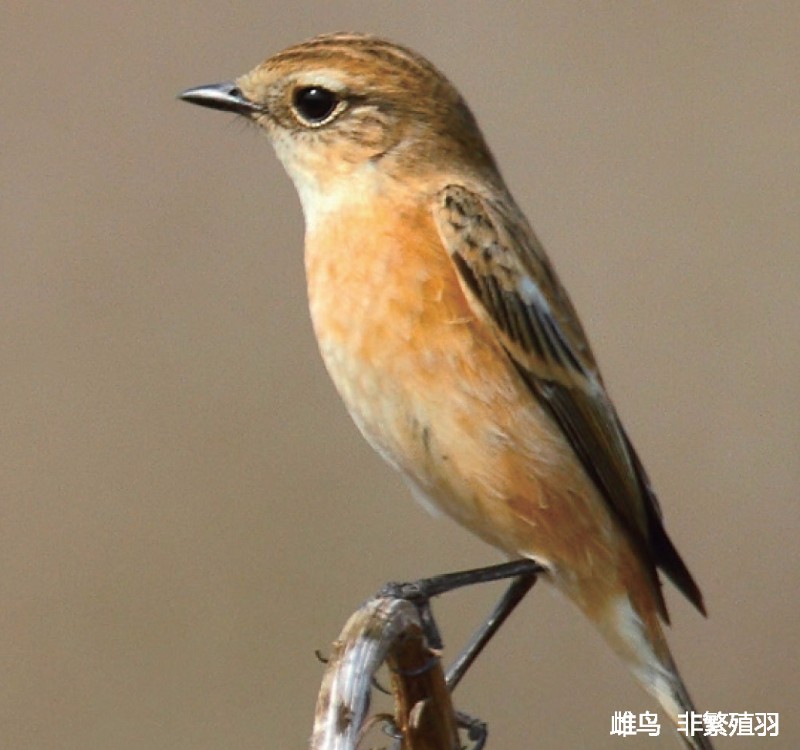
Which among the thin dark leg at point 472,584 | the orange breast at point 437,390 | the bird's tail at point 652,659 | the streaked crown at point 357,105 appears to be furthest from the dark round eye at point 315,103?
the bird's tail at point 652,659

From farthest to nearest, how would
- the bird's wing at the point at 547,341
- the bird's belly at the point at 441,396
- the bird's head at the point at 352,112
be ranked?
the bird's head at the point at 352,112, the bird's wing at the point at 547,341, the bird's belly at the point at 441,396

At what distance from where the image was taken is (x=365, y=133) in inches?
135

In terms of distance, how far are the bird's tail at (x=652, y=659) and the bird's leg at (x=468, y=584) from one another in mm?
214

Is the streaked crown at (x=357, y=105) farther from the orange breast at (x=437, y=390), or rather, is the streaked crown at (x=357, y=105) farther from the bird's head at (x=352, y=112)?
the orange breast at (x=437, y=390)

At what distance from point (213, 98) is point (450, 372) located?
0.87 meters

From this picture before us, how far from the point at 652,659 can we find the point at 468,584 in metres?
0.63

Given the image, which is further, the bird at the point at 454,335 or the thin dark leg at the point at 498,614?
the thin dark leg at the point at 498,614

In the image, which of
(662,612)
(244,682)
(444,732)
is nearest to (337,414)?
(244,682)

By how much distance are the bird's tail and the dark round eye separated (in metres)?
1.24

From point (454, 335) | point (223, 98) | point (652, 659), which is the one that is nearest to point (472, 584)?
point (454, 335)

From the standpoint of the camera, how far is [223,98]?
3518 mm

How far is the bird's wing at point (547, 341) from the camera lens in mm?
3311

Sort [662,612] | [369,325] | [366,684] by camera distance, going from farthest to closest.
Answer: [662,612], [369,325], [366,684]

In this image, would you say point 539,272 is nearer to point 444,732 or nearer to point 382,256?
point 382,256
